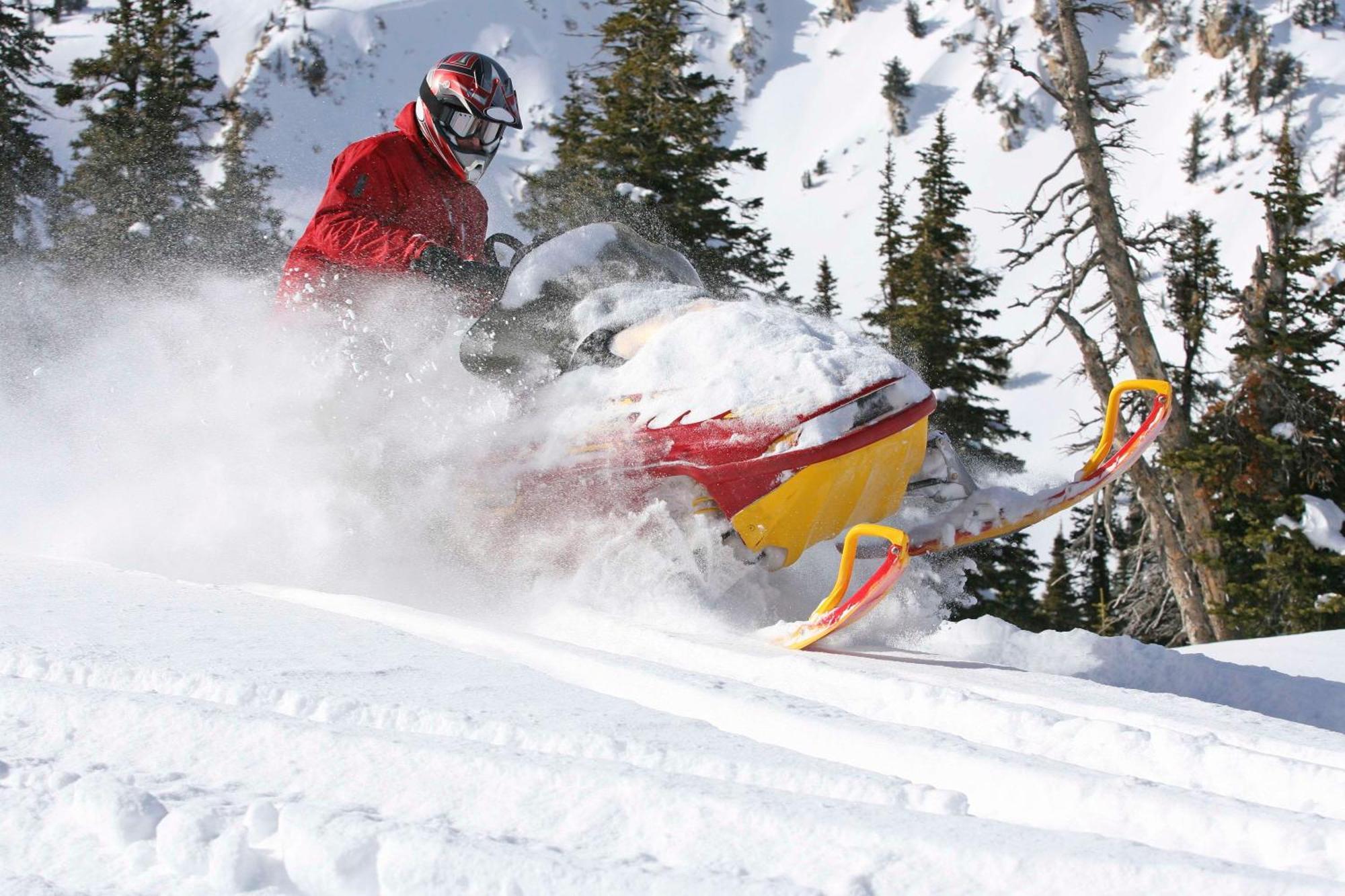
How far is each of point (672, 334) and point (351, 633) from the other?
1.64m

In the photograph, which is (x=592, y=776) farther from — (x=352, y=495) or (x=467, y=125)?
(x=467, y=125)

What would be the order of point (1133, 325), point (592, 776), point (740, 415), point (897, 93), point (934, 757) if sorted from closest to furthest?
point (592, 776)
point (934, 757)
point (740, 415)
point (1133, 325)
point (897, 93)

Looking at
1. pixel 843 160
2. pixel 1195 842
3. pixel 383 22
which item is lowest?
pixel 1195 842

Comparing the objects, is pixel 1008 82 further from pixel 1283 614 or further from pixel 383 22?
pixel 1283 614

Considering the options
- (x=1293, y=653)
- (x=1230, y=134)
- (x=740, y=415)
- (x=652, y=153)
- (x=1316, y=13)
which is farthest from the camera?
(x=1316, y=13)

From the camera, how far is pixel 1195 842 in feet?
6.20

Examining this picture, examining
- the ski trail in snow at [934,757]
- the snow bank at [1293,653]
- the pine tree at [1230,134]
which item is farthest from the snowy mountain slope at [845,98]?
the ski trail in snow at [934,757]

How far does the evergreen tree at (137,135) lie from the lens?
17.7 m

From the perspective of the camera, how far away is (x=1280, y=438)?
47.2 ft

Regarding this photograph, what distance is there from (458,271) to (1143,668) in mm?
3120

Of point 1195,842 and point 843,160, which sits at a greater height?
point 843,160

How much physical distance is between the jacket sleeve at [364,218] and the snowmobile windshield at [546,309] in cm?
73

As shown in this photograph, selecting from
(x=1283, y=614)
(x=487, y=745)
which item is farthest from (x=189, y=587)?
(x=1283, y=614)

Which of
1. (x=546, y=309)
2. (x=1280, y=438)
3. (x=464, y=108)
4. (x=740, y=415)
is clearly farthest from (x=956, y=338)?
(x=740, y=415)
